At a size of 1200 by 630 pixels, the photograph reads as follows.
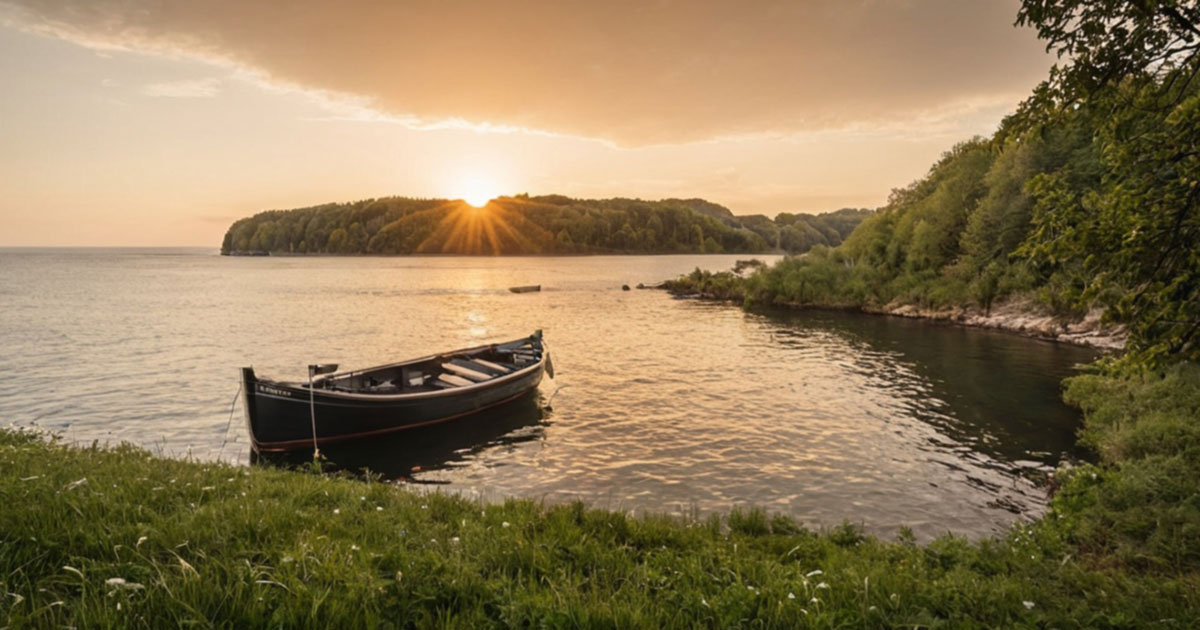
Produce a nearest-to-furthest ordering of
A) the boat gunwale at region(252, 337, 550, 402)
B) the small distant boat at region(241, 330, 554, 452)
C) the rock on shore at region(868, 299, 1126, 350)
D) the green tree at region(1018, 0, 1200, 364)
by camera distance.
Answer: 1. the green tree at region(1018, 0, 1200, 364)
2. the small distant boat at region(241, 330, 554, 452)
3. the boat gunwale at region(252, 337, 550, 402)
4. the rock on shore at region(868, 299, 1126, 350)

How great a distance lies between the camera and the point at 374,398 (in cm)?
1875

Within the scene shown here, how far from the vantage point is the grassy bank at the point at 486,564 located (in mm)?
4613

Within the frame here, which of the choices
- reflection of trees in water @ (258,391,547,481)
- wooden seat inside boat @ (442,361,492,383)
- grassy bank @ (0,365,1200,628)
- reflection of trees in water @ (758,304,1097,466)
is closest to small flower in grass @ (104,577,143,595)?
grassy bank @ (0,365,1200,628)

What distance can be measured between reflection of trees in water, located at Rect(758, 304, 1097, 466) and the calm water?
0.13 metres

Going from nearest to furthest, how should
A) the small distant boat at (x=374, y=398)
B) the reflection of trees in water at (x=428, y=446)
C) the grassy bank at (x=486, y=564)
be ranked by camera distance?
the grassy bank at (x=486, y=564)
the reflection of trees in water at (x=428, y=446)
the small distant boat at (x=374, y=398)

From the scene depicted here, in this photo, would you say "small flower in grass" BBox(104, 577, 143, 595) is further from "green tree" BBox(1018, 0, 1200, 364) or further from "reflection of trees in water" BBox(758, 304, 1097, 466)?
"reflection of trees in water" BBox(758, 304, 1097, 466)

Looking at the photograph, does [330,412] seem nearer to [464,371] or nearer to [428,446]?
[428,446]

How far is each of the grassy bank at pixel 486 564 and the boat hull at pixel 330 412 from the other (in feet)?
24.6

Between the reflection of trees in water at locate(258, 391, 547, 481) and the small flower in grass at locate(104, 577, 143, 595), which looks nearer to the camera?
the small flower in grass at locate(104, 577, 143, 595)

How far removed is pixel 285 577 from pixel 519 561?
2243 mm

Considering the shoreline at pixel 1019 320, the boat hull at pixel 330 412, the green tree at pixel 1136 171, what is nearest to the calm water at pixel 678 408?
the boat hull at pixel 330 412

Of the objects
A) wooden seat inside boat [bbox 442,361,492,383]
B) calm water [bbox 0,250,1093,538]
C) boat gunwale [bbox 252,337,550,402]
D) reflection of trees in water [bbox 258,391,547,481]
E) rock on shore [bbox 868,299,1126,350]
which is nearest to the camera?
calm water [bbox 0,250,1093,538]

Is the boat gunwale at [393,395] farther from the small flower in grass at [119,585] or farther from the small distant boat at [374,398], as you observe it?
the small flower in grass at [119,585]

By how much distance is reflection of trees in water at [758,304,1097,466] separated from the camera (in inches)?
751
